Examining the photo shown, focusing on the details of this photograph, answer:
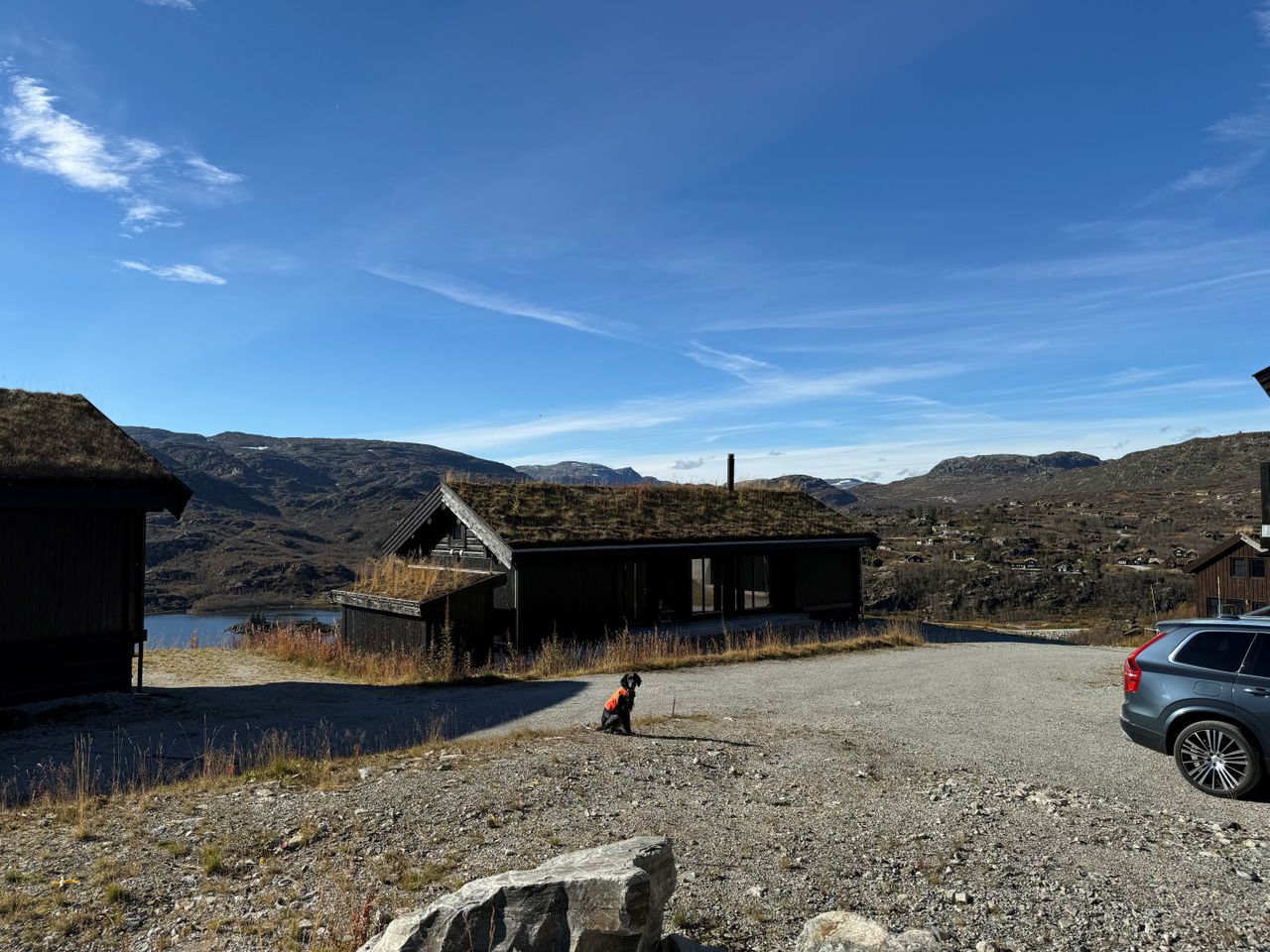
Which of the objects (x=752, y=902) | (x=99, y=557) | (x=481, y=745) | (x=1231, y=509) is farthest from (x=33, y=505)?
(x=1231, y=509)

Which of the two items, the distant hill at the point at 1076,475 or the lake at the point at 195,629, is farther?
the distant hill at the point at 1076,475

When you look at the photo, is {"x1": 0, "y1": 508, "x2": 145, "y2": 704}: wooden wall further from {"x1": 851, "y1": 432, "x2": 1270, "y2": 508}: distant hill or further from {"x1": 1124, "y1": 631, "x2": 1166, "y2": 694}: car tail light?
{"x1": 851, "y1": 432, "x2": 1270, "y2": 508}: distant hill

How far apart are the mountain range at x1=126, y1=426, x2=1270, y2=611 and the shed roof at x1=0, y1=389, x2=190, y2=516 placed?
330 inches

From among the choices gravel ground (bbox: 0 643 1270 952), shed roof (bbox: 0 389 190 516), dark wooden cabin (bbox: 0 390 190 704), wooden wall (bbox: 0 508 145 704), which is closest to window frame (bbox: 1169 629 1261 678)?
gravel ground (bbox: 0 643 1270 952)

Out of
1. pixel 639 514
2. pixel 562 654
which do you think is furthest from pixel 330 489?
pixel 562 654

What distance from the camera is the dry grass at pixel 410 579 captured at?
1875 centimetres

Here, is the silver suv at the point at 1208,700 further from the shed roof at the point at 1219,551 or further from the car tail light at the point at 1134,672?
the shed roof at the point at 1219,551

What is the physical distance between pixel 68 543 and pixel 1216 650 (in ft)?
52.4

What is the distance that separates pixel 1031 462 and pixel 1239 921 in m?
188

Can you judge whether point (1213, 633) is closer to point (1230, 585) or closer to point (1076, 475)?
point (1230, 585)

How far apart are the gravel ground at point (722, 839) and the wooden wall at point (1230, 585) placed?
1430 inches

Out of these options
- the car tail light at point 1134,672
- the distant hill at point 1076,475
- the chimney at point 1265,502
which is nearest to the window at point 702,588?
the chimney at point 1265,502

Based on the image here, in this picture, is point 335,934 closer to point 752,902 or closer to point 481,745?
point 752,902

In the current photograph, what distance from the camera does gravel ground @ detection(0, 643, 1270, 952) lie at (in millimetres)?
5219
